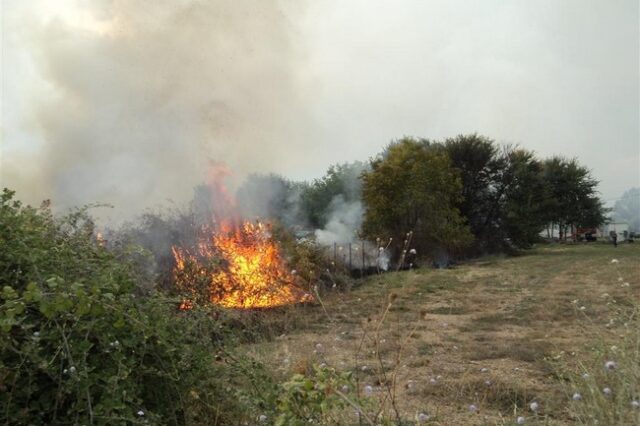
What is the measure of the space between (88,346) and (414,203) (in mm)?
19879

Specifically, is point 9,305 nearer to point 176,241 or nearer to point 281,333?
point 281,333

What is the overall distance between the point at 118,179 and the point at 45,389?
12066 millimetres

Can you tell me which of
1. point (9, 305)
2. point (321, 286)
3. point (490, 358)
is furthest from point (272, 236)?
point (9, 305)

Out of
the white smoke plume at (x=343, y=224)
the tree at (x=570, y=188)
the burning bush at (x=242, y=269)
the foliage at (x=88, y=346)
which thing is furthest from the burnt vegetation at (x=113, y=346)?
the tree at (x=570, y=188)

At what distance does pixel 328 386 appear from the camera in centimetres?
203

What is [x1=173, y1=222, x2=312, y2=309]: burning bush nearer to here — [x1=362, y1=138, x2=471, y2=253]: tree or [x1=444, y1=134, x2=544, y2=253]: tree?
[x1=362, y1=138, x2=471, y2=253]: tree

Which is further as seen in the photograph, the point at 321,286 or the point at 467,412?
the point at 321,286

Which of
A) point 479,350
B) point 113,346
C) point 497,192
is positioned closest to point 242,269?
point 479,350

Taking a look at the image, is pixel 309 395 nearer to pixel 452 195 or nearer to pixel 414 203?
pixel 414 203

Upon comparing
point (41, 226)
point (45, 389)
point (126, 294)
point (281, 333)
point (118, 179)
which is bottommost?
point (281, 333)

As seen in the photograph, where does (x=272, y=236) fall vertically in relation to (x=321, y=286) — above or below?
above

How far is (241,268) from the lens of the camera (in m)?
8.54

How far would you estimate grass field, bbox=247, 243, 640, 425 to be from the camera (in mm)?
2979

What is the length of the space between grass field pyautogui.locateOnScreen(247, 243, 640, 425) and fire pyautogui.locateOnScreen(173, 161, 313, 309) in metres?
0.52
